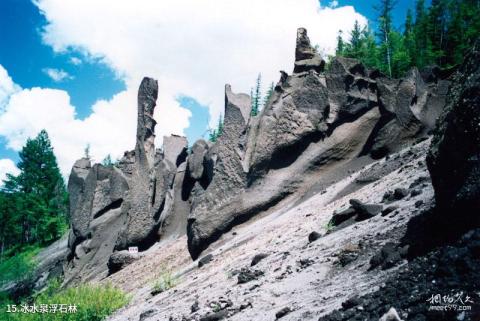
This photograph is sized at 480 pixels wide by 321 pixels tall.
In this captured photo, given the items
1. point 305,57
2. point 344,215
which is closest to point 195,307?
point 344,215

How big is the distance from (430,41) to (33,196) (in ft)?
145

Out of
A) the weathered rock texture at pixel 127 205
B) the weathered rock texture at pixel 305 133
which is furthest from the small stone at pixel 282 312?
the weathered rock texture at pixel 127 205

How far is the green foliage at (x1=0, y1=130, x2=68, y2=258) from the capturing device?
4541 centimetres

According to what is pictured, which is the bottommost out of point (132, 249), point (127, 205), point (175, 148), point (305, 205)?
point (132, 249)

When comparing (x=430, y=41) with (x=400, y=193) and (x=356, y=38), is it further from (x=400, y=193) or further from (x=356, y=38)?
(x=400, y=193)

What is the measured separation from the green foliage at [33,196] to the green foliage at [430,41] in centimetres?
3753

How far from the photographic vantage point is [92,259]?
824 inches

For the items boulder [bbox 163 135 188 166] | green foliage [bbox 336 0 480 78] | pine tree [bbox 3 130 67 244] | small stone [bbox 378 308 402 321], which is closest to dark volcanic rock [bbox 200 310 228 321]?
small stone [bbox 378 308 402 321]

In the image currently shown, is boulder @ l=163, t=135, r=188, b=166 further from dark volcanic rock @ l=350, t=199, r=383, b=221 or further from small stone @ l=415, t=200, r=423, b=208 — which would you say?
small stone @ l=415, t=200, r=423, b=208

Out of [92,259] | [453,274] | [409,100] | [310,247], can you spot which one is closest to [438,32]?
[409,100]

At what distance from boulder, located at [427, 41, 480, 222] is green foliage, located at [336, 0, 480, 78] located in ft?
95.7

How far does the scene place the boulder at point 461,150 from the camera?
11.7 feet

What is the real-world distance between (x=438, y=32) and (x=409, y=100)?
1236 inches

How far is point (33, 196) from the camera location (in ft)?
150
